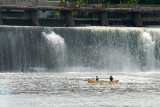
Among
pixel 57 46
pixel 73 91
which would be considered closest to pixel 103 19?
pixel 57 46

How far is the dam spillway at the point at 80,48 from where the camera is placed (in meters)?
112

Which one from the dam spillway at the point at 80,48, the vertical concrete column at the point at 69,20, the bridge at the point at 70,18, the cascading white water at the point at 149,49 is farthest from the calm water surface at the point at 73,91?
the vertical concrete column at the point at 69,20

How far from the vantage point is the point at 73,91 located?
8250cm

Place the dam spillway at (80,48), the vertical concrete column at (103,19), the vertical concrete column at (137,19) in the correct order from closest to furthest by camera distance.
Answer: the dam spillway at (80,48), the vertical concrete column at (103,19), the vertical concrete column at (137,19)

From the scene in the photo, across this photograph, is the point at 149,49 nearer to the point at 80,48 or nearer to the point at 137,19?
the point at 137,19

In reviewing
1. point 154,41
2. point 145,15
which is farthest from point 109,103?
point 145,15

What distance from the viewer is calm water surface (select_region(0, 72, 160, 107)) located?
7331 cm

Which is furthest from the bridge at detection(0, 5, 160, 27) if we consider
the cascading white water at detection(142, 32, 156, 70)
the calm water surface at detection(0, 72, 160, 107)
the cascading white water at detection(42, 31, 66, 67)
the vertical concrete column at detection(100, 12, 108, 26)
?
the calm water surface at detection(0, 72, 160, 107)

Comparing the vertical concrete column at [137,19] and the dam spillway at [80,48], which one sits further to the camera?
the vertical concrete column at [137,19]

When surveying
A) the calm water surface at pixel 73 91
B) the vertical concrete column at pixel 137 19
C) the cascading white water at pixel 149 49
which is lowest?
the calm water surface at pixel 73 91

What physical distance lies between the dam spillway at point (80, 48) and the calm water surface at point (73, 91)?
943 centimetres

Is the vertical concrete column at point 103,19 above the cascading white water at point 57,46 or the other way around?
above

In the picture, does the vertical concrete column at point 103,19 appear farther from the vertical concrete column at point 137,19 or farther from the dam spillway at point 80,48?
the dam spillway at point 80,48

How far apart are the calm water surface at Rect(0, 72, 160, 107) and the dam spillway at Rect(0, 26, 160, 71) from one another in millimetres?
9429
